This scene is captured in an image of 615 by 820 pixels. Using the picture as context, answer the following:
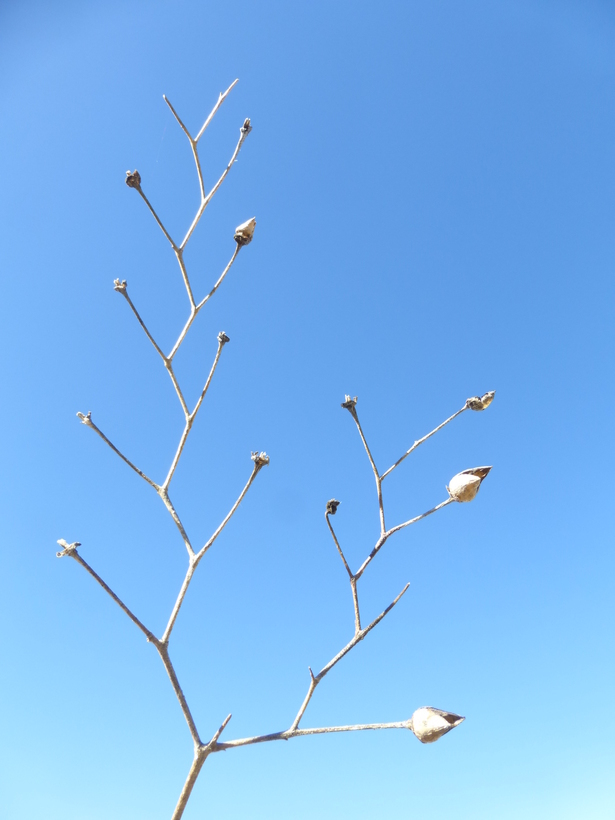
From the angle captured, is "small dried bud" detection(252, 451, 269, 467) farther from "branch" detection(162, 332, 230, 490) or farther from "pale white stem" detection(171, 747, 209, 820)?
"pale white stem" detection(171, 747, 209, 820)

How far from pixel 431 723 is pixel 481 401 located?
63.0 inches

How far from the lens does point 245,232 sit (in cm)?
252

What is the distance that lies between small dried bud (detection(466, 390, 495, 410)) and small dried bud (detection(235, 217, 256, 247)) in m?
1.40

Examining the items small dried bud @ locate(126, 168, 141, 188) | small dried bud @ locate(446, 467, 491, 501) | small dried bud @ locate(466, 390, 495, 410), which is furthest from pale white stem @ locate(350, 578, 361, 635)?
small dried bud @ locate(126, 168, 141, 188)

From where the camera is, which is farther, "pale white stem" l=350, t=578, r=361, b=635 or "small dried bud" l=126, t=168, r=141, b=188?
"small dried bud" l=126, t=168, r=141, b=188

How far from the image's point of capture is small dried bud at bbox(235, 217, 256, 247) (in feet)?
8.23

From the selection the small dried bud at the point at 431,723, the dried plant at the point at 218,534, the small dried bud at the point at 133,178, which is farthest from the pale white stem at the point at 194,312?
the small dried bud at the point at 431,723

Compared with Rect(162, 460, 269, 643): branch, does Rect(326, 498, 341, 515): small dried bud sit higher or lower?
higher

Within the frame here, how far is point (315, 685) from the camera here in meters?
1.87

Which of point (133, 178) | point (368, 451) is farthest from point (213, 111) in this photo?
point (368, 451)

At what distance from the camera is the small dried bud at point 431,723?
170 cm

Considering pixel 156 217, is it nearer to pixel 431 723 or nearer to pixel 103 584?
pixel 103 584

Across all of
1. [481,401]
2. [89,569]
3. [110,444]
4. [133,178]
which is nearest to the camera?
[89,569]

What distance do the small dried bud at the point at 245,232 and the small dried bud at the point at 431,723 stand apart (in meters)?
2.10
